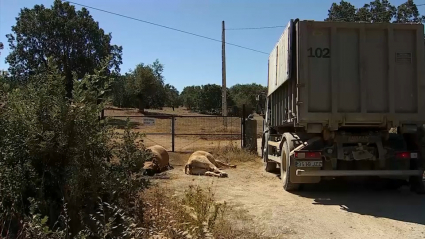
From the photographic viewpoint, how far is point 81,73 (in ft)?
114

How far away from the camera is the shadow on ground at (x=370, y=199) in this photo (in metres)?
6.87

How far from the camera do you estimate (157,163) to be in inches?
484

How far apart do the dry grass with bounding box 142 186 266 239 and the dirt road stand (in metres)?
0.41

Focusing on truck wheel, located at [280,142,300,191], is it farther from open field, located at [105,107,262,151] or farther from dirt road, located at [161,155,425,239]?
open field, located at [105,107,262,151]

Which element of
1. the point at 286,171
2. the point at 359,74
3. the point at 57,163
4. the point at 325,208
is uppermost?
the point at 359,74

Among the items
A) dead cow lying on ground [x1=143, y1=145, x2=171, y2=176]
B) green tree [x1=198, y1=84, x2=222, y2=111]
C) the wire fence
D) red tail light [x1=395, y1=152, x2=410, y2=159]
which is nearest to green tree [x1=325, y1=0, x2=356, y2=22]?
the wire fence

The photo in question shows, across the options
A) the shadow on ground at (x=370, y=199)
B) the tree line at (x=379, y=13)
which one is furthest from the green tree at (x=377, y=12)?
the shadow on ground at (x=370, y=199)

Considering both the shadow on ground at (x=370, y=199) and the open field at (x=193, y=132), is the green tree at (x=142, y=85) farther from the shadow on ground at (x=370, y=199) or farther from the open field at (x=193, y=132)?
the shadow on ground at (x=370, y=199)

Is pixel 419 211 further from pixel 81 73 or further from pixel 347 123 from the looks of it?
pixel 81 73

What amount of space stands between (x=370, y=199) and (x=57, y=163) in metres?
6.14

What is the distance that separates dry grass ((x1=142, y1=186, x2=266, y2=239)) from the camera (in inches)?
187

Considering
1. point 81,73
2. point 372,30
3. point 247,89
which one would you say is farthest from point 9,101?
point 247,89

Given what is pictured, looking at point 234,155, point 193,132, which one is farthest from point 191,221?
→ point 193,132

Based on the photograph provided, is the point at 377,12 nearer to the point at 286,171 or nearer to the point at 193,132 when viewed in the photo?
the point at 193,132
